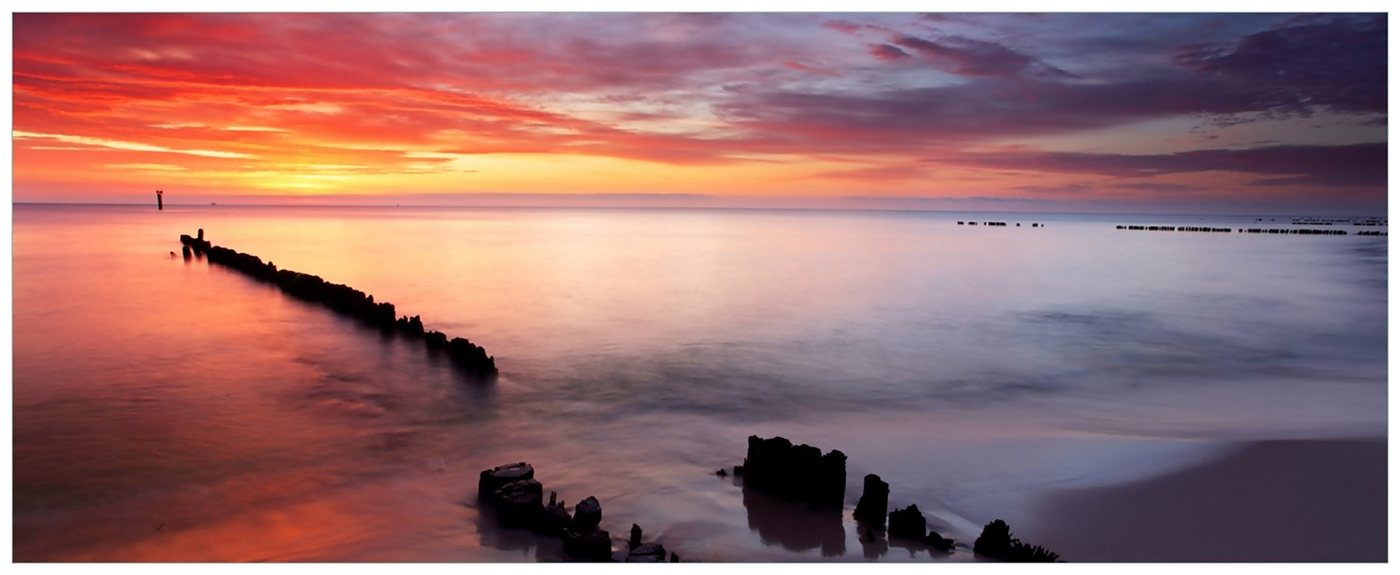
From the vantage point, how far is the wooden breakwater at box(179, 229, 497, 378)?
10.7 metres

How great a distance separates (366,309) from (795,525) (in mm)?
11160

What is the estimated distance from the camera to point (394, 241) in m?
40.8

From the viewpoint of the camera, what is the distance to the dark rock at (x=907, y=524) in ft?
18.3

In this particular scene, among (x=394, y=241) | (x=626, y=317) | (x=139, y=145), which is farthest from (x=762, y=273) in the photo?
(x=394, y=241)

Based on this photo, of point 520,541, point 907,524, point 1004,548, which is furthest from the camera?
point 907,524

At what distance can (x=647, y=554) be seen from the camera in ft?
17.0

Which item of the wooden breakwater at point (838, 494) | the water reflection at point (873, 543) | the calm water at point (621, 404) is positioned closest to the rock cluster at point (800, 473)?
the wooden breakwater at point (838, 494)

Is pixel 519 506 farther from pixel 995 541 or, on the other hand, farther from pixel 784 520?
pixel 995 541

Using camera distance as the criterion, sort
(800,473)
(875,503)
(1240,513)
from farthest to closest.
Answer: (800,473)
(1240,513)
(875,503)

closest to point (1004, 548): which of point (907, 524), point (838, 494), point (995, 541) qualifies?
point (995, 541)

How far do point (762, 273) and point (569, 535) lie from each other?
20266mm

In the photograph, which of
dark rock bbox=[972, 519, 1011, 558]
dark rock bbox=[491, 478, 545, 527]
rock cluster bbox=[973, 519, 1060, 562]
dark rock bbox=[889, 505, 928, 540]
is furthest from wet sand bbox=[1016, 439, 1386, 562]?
dark rock bbox=[491, 478, 545, 527]
